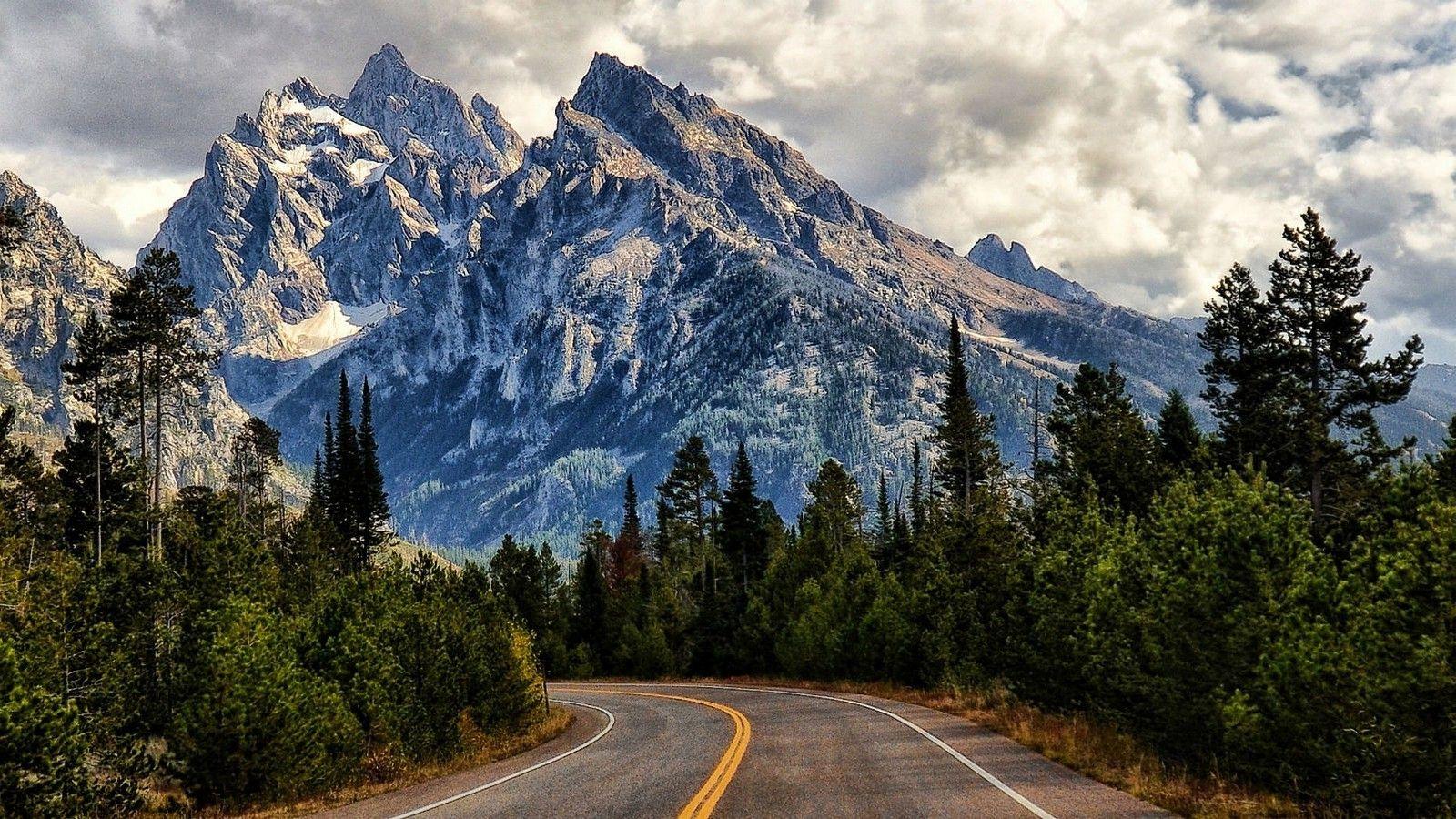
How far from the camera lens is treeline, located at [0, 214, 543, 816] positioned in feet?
51.1

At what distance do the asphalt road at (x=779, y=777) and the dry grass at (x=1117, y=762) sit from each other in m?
0.43

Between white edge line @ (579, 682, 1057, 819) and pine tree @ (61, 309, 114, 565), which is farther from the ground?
pine tree @ (61, 309, 114, 565)

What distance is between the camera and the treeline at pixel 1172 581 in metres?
11.4

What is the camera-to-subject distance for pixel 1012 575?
29297 mm

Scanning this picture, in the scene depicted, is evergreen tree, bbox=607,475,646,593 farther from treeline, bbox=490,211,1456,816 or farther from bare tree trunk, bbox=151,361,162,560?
bare tree trunk, bbox=151,361,162,560

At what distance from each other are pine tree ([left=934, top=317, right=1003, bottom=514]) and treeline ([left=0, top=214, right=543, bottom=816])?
1163 inches

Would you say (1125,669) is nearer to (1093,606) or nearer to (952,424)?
(1093,606)

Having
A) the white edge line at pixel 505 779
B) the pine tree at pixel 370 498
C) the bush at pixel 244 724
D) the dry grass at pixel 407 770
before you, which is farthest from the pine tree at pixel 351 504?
the bush at pixel 244 724

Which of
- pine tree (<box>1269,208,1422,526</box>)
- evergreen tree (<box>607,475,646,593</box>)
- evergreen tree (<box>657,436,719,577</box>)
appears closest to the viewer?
pine tree (<box>1269,208,1422,526</box>)

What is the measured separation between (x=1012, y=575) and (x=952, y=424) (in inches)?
1078

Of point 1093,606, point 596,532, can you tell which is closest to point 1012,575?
point 1093,606

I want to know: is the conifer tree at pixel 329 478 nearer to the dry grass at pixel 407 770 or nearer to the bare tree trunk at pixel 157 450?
the bare tree trunk at pixel 157 450

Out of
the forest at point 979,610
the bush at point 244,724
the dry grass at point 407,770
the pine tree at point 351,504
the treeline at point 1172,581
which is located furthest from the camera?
the pine tree at point 351,504

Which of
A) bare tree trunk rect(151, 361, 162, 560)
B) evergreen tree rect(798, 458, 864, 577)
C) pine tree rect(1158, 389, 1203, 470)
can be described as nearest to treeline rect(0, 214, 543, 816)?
bare tree trunk rect(151, 361, 162, 560)
